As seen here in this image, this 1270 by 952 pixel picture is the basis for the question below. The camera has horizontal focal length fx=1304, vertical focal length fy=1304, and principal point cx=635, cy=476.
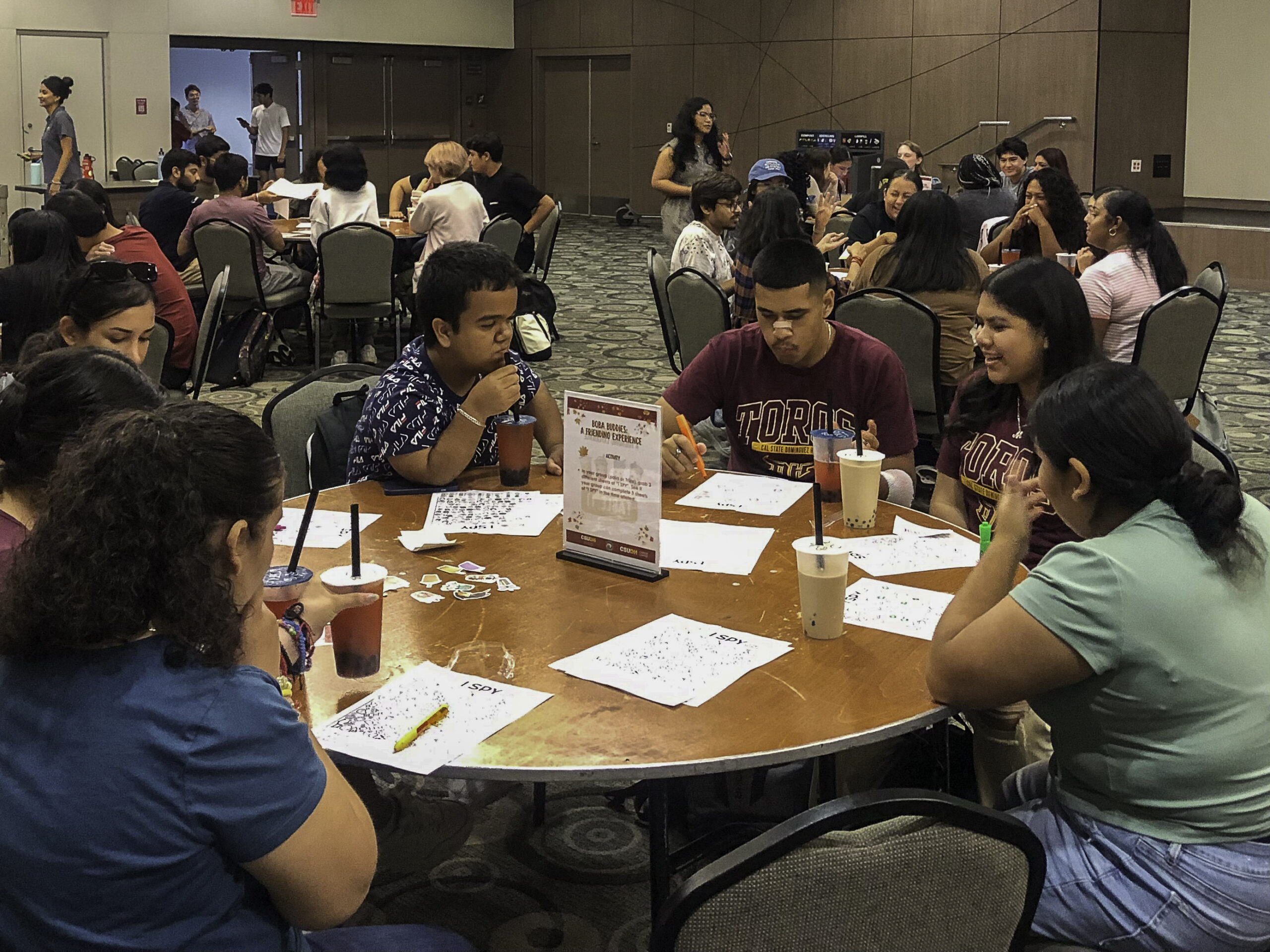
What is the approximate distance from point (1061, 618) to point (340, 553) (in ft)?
4.64

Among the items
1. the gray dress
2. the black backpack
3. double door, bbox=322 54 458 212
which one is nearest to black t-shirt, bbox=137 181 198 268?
the gray dress

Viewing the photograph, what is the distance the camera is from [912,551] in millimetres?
2643

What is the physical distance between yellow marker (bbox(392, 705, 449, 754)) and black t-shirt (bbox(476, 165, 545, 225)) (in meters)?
7.89

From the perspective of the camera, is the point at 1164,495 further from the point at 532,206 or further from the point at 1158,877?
the point at 532,206

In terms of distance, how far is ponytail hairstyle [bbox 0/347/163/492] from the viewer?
2.12 metres

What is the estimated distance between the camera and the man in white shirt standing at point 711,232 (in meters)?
6.45

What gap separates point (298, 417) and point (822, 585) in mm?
1807

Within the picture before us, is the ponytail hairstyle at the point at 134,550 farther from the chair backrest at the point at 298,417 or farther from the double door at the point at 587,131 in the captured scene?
the double door at the point at 587,131

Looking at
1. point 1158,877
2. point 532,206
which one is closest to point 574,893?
point 1158,877

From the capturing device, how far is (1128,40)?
44.3 ft

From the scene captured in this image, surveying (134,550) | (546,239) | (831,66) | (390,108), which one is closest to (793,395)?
(134,550)

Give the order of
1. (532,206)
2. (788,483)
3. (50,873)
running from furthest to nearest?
(532,206)
(788,483)
(50,873)

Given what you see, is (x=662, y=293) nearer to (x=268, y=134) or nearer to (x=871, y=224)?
(x=871, y=224)

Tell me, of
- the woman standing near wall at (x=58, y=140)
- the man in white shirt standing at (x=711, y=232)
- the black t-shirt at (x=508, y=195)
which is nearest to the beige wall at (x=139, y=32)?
the woman standing near wall at (x=58, y=140)
